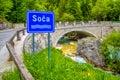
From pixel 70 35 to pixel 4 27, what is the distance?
37.5 meters

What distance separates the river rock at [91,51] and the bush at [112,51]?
790mm

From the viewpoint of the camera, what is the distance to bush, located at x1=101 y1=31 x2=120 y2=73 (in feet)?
130

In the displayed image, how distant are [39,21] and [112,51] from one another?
33.2 m

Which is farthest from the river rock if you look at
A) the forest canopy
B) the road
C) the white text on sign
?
the white text on sign

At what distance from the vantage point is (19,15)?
60.0 meters

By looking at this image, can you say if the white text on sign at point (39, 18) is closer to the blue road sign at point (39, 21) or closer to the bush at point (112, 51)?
the blue road sign at point (39, 21)

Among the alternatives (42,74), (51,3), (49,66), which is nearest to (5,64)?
(49,66)

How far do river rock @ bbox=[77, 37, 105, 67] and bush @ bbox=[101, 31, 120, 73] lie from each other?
79 cm

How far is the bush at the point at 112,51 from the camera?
3952 centimetres

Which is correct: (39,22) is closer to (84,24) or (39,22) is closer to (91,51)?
(91,51)

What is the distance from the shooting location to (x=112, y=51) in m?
43.2

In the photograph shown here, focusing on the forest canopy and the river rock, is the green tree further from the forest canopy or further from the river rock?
the river rock

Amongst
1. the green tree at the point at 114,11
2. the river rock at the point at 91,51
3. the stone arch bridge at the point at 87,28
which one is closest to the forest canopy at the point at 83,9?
the green tree at the point at 114,11

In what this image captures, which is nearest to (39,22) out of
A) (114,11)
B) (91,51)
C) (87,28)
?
(91,51)
